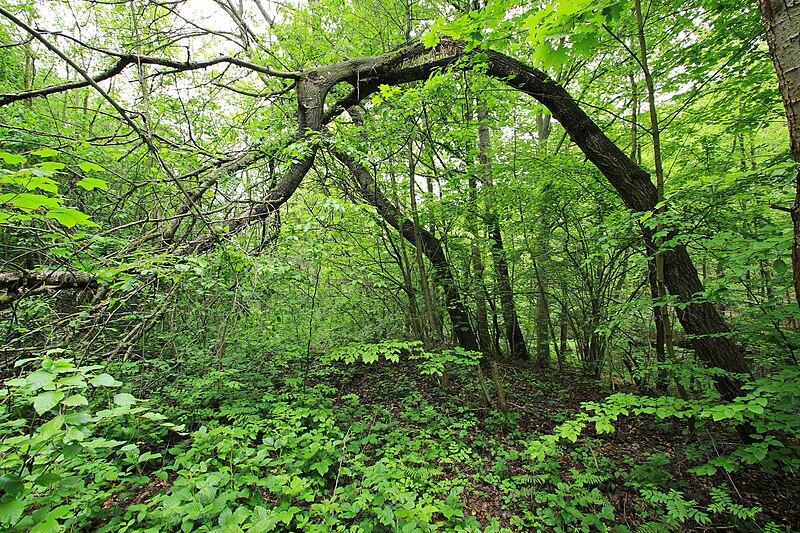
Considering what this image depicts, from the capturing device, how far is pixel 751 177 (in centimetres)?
210

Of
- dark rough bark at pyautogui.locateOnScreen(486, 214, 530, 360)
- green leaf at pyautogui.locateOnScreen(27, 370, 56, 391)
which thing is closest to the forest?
green leaf at pyautogui.locateOnScreen(27, 370, 56, 391)

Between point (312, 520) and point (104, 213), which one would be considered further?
point (104, 213)

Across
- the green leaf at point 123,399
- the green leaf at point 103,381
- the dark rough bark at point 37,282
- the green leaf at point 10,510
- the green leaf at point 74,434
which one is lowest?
the green leaf at point 10,510

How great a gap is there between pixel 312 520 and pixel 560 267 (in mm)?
5228

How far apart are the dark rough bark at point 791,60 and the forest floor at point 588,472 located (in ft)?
6.44

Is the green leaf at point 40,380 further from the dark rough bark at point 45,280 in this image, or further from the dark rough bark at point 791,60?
the dark rough bark at point 791,60

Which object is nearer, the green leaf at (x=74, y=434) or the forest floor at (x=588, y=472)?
the green leaf at (x=74, y=434)

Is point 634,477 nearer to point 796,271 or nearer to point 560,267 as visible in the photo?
point 796,271

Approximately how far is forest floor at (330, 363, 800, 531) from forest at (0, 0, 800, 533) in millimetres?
34

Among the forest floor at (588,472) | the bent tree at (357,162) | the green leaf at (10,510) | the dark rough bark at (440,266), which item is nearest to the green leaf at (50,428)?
the green leaf at (10,510)

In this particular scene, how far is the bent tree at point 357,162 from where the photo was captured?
3.13 m

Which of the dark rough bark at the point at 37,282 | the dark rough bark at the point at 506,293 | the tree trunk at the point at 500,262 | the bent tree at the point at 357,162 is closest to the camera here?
the dark rough bark at the point at 37,282

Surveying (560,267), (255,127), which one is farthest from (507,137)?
(255,127)

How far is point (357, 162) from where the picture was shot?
403 cm
